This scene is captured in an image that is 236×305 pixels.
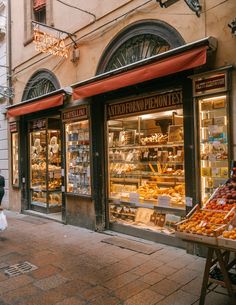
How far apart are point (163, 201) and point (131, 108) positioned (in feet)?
7.22

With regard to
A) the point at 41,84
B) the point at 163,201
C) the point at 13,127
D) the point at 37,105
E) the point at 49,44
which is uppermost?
the point at 49,44

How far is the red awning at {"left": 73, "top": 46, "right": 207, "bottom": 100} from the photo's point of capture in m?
5.23

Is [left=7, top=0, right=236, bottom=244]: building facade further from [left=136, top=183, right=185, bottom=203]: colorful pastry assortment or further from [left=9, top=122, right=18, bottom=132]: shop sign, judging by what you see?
[left=9, top=122, right=18, bottom=132]: shop sign

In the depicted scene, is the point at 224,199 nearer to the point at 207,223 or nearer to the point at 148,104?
the point at 207,223

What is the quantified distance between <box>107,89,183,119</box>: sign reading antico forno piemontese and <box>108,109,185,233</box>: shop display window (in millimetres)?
221

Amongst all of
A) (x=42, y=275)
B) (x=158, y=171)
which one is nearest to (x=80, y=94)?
(x=158, y=171)

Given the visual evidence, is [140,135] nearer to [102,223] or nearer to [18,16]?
[102,223]

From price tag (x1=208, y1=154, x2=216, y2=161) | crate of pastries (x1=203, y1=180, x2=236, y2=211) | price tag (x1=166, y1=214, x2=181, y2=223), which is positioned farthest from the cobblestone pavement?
price tag (x1=208, y1=154, x2=216, y2=161)

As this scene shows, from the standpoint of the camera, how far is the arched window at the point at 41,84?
31.0ft

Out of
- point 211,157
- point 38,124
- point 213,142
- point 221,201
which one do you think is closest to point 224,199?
point 221,201

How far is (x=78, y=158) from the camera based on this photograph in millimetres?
8523

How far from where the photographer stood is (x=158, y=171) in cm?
731

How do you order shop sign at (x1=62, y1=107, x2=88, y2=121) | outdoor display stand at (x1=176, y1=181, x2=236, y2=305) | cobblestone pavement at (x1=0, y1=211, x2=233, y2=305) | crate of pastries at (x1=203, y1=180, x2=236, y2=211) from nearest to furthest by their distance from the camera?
outdoor display stand at (x1=176, y1=181, x2=236, y2=305) < crate of pastries at (x1=203, y1=180, x2=236, y2=211) < cobblestone pavement at (x1=0, y1=211, x2=233, y2=305) < shop sign at (x1=62, y1=107, x2=88, y2=121)

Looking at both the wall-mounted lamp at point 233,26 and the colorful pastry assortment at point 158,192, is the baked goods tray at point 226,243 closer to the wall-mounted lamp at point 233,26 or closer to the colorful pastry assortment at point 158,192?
the colorful pastry assortment at point 158,192
